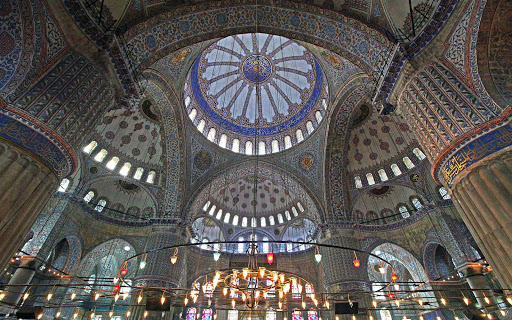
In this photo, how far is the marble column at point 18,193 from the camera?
523 centimetres

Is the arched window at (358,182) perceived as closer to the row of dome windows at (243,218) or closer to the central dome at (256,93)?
the central dome at (256,93)

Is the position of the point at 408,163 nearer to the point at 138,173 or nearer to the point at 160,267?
the point at 160,267

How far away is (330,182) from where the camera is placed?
14688 millimetres

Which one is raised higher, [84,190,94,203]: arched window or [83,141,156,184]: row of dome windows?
[83,141,156,184]: row of dome windows

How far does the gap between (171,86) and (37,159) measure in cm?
795

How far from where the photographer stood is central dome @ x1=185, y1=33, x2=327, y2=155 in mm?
16500

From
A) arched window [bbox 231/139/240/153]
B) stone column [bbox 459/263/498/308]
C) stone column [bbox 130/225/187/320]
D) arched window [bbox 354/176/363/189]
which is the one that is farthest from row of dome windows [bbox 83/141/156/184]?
stone column [bbox 459/263/498/308]

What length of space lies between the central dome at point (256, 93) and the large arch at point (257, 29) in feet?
21.8

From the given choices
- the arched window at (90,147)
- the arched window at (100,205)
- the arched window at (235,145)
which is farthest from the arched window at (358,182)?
the arched window at (90,147)

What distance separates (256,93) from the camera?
61.5 feet

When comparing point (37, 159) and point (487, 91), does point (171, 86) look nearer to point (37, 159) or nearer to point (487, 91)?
point (37, 159)

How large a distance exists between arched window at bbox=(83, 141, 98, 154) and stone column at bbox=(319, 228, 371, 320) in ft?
42.6

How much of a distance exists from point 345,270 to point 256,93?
12.4 metres

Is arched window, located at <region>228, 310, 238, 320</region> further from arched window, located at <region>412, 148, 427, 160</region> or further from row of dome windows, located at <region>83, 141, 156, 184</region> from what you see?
arched window, located at <region>412, 148, 427, 160</region>
